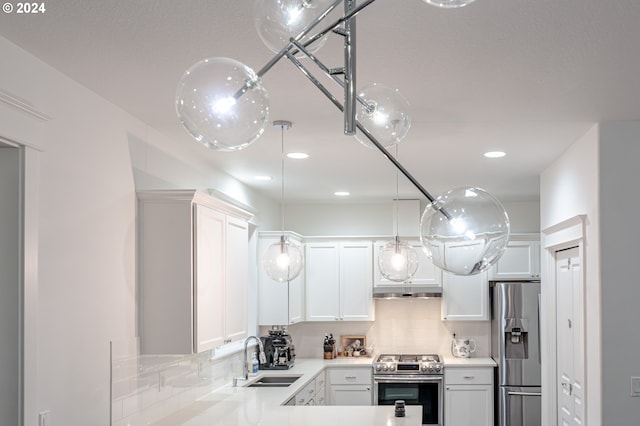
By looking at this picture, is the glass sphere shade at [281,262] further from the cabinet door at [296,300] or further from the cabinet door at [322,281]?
the cabinet door at [322,281]

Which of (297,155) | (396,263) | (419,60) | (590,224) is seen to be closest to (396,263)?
(396,263)

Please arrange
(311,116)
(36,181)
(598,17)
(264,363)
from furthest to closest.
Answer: (264,363), (311,116), (36,181), (598,17)

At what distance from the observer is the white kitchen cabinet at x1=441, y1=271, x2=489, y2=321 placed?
8.18m

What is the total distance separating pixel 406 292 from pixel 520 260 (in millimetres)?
1278

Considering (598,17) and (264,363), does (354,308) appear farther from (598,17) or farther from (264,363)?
(598,17)

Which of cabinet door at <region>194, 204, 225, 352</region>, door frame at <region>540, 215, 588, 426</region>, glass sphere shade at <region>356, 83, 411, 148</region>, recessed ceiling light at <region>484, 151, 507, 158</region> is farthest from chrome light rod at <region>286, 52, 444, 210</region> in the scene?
door frame at <region>540, 215, 588, 426</region>

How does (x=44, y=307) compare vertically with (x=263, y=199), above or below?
below

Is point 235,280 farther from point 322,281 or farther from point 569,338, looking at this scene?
point 322,281

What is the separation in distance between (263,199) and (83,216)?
4310 mm

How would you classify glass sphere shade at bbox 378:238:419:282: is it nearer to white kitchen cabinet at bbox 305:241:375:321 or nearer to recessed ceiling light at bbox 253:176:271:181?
→ recessed ceiling light at bbox 253:176:271:181

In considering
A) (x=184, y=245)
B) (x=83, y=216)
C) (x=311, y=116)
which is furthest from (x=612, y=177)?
(x=83, y=216)

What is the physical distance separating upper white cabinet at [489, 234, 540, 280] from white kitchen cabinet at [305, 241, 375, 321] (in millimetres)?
1369

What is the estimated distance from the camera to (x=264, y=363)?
7.41m

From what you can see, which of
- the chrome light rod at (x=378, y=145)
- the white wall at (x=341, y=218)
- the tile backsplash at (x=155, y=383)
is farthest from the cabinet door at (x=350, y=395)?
the chrome light rod at (x=378, y=145)
